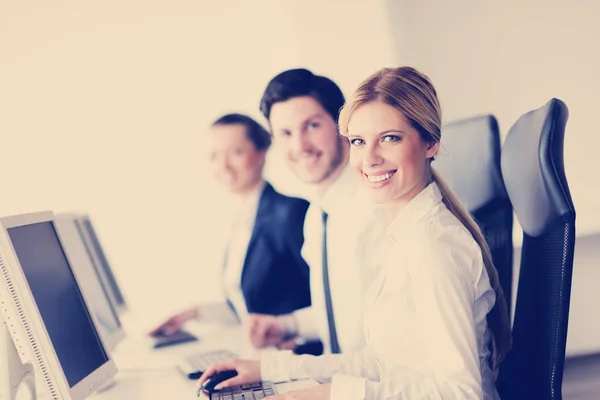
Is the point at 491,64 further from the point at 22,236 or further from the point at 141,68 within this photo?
the point at 22,236

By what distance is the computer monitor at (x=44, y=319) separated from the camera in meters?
1.23

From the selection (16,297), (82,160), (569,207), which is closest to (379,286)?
(569,207)

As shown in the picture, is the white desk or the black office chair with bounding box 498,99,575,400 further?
the white desk

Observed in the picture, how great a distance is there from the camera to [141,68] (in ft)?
7.89

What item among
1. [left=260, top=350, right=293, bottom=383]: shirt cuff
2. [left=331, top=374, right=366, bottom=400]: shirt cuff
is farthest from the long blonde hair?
[left=260, top=350, right=293, bottom=383]: shirt cuff

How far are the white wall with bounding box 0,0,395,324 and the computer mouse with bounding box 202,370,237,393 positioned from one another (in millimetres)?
914

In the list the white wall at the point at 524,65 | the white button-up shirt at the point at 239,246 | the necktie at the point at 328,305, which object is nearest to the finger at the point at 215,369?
the necktie at the point at 328,305

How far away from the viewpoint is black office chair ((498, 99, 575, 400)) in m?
1.11

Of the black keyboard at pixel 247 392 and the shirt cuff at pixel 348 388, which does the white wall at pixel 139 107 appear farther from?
the shirt cuff at pixel 348 388

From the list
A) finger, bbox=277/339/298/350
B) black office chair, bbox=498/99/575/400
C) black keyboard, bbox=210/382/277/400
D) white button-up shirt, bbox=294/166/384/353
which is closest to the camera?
black office chair, bbox=498/99/575/400

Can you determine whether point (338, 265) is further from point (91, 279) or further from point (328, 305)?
point (91, 279)

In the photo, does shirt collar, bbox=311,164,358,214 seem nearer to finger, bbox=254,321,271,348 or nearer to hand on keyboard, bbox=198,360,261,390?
finger, bbox=254,321,271,348

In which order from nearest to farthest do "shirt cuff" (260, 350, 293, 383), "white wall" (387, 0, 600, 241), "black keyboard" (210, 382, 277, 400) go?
"black keyboard" (210, 382, 277, 400) → "shirt cuff" (260, 350, 293, 383) → "white wall" (387, 0, 600, 241)

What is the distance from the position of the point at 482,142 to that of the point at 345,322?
2.24 feet
